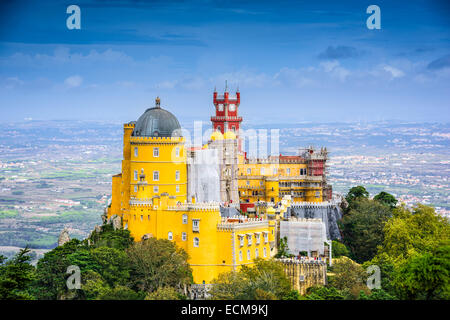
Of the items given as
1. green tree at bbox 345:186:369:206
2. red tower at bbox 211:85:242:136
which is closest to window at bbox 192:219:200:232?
green tree at bbox 345:186:369:206

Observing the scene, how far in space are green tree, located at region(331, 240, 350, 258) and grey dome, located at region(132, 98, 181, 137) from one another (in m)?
23.3

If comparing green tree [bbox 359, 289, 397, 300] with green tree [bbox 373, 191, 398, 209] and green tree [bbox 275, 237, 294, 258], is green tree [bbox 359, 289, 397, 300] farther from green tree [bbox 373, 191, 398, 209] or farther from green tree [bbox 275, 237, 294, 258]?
green tree [bbox 373, 191, 398, 209]

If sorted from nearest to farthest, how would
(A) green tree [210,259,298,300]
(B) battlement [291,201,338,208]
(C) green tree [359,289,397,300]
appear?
(C) green tree [359,289,397,300]
(A) green tree [210,259,298,300]
(B) battlement [291,201,338,208]

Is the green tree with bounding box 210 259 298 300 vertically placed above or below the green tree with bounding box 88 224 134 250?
below

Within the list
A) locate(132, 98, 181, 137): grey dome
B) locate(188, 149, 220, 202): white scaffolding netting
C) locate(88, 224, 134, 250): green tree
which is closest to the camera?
locate(88, 224, 134, 250): green tree

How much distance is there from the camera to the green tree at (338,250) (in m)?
100

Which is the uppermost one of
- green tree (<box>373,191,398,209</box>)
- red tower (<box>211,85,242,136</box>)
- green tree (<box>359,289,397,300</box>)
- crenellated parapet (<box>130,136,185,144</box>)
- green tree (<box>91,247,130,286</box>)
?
red tower (<box>211,85,242,136</box>)

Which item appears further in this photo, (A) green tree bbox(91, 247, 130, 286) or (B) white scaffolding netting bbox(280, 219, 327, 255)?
(B) white scaffolding netting bbox(280, 219, 327, 255)

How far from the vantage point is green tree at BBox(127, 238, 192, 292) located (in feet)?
284

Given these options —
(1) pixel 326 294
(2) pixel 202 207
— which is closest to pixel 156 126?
(2) pixel 202 207

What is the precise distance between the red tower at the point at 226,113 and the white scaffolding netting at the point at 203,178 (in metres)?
32.5

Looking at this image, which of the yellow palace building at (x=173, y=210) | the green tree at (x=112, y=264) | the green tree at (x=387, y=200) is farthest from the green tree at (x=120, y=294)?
the green tree at (x=387, y=200)

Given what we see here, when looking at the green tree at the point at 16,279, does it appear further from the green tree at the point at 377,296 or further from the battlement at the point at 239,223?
the green tree at the point at 377,296

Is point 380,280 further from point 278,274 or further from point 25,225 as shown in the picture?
point 25,225
